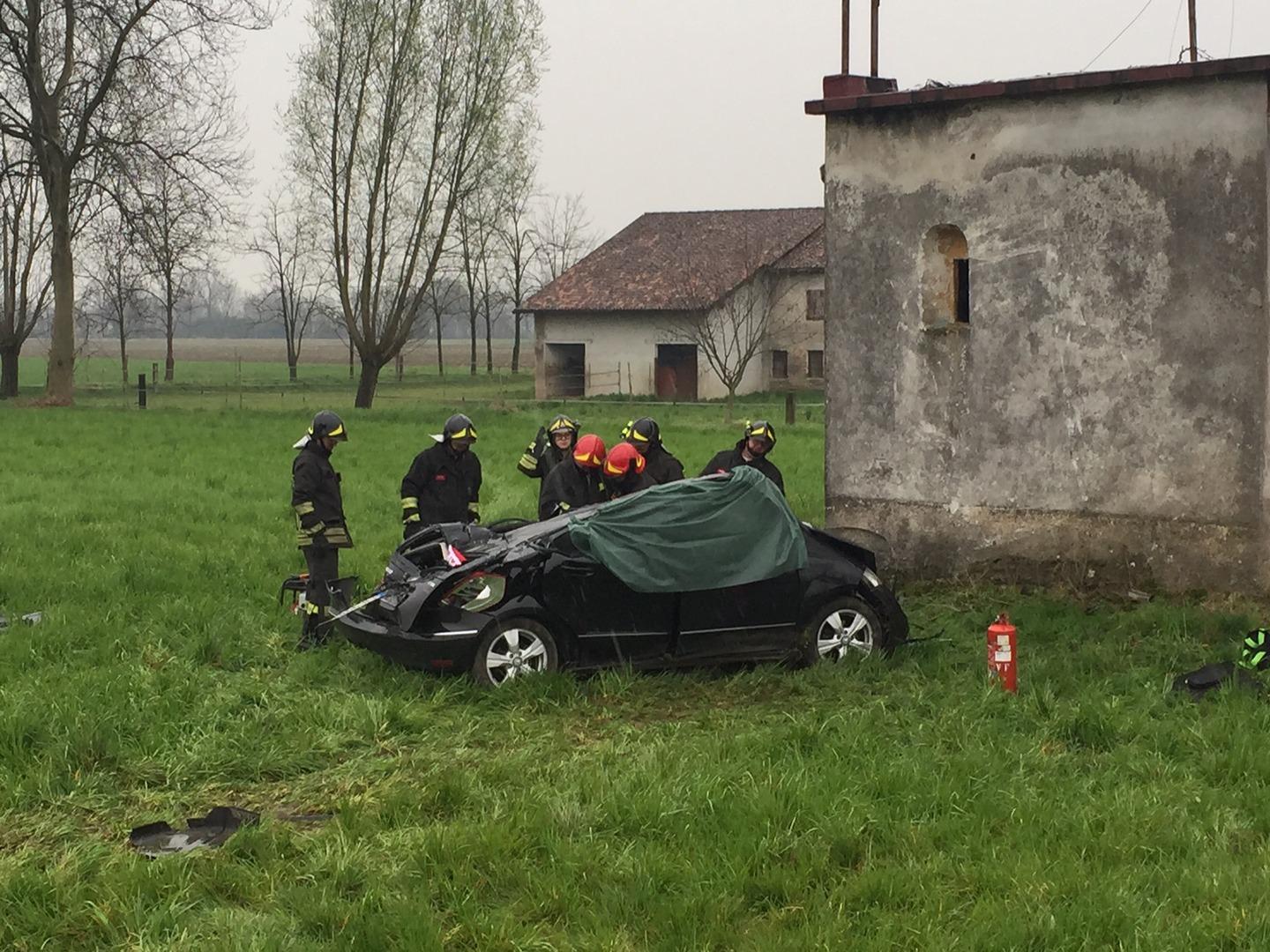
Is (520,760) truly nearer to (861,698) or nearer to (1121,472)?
(861,698)

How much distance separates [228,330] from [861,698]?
166 m

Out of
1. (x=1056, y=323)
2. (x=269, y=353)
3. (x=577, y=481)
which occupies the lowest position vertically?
(x=577, y=481)

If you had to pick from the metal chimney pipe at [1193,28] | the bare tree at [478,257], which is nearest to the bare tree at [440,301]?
the bare tree at [478,257]

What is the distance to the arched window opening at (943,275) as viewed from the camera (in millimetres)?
12406

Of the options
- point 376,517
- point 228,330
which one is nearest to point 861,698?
point 376,517

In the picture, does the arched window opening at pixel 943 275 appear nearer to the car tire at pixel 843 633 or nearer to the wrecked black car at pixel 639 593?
the wrecked black car at pixel 639 593

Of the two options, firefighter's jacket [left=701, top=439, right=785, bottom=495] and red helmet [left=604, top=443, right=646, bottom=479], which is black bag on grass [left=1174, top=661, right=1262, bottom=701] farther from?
red helmet [left=604, top=443, right=646, bottom=479]

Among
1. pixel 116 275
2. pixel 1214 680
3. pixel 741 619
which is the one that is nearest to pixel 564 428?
pixel 741 619

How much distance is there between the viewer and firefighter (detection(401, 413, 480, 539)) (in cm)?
1145

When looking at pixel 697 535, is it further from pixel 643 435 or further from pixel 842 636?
pixel 643 435

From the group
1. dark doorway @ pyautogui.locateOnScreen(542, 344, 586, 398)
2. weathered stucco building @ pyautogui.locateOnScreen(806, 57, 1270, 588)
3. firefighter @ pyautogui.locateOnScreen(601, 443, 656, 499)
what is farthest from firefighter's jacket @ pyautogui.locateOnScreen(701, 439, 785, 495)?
dark doorway @ pyautogui.locateOnScreen(542, 344, 586, 398)

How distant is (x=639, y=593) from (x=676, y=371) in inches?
1576

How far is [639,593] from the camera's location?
9.02 meters

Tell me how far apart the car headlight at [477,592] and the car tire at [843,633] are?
2.05 meters
